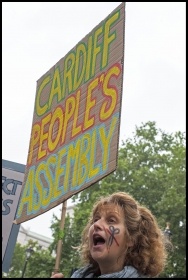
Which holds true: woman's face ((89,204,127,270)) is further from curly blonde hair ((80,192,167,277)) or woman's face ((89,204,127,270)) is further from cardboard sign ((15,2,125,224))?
cardboard sign ((15,2,125,224))

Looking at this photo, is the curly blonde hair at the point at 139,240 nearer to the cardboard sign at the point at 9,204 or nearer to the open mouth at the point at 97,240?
the open mouth at the point at 97,240

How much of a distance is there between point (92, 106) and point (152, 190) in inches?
902

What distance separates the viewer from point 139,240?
9.48 ft

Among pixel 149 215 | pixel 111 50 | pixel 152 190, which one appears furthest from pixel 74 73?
pixel 152 190

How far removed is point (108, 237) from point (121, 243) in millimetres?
92

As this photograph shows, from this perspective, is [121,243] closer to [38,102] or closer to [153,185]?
[38,102]

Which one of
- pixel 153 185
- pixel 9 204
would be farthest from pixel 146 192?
pixel 9 204

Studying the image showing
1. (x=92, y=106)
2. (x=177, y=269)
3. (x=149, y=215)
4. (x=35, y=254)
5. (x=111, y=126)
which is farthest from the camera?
(x=35, y=254)

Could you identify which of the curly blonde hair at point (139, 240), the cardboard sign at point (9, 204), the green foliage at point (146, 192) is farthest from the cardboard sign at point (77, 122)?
the green foliage at point (146, 192)

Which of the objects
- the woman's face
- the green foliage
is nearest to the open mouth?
the woman's face

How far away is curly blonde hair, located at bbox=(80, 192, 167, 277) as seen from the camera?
2.81m

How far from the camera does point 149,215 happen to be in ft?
9.80

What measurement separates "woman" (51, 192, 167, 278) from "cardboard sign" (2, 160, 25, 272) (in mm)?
3045

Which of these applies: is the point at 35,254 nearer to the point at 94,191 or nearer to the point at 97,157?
the point at 94,191
